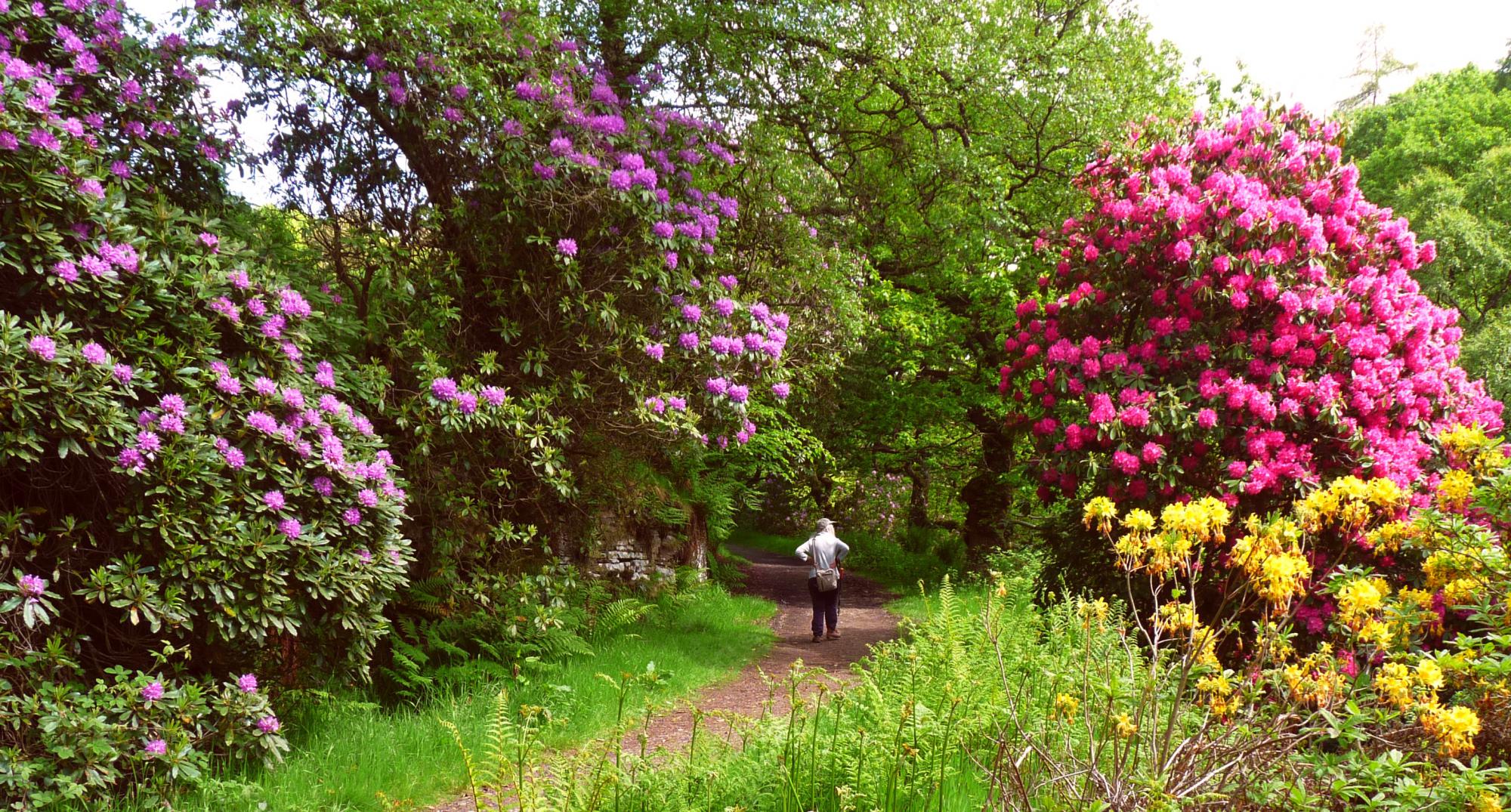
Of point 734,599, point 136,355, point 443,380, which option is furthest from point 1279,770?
point 734,599

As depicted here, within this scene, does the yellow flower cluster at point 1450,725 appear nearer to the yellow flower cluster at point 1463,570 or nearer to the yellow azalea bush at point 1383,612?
the yellow azalea bush at point 1383,612

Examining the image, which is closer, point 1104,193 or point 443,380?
point 443,380

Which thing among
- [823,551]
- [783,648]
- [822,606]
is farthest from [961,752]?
[822,606]

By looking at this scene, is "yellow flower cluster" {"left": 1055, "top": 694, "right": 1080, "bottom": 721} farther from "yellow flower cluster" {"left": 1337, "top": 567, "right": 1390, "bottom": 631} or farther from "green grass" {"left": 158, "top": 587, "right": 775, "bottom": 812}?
"green grass" {"left": 158, "top": 587, "right": 775, "bottom": 812}

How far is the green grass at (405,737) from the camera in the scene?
443cm

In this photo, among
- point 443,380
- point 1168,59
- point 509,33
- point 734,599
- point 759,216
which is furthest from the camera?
point 1168,59

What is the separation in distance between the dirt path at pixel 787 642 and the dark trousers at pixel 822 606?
222mm

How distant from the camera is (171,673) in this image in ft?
15.4

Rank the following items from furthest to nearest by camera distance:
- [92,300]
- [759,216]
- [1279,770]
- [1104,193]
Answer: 1. [759,216]
2. [1104,193]
3. [92,300]
4. [1279,770]

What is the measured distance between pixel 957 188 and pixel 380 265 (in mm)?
6883

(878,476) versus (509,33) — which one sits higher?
(509,33)

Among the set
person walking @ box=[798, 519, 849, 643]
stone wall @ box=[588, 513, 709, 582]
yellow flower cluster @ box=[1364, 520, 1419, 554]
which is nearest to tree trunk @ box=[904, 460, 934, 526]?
stone wall @ box=[588, 513, 709, 582]

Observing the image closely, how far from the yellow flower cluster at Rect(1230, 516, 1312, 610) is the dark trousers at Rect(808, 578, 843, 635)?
24.3 ft

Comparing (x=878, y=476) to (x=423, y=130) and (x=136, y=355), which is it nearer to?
(x=423, y=130)
